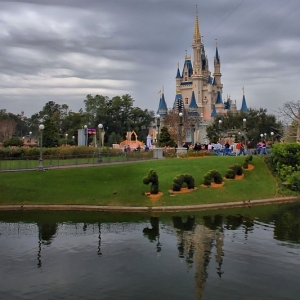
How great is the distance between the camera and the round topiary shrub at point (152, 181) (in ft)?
85.1

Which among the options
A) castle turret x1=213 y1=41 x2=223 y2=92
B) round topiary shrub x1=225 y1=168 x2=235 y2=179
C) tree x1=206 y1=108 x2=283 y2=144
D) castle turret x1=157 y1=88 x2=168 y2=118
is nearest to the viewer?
round topiary shrub x1=225 y1=168 x2=235 y2=179

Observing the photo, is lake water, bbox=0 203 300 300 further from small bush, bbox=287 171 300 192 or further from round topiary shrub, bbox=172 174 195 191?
small bush, bbox=287 171 300 192

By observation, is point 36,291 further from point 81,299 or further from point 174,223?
point 174,223

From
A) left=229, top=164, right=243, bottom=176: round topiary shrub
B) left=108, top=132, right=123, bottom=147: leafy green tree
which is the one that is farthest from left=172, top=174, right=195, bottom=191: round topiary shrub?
left=108, top=132, right=123, bottom=147: leafy green tree

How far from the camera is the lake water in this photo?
11.5 metres

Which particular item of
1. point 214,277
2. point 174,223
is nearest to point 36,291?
point 214,277

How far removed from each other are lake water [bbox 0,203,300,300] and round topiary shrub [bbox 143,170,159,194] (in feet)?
12.0

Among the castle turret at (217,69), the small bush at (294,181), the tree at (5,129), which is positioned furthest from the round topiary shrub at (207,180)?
the castle turret at (217,69)

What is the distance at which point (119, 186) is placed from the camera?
27453 mm

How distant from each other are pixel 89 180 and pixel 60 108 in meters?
102

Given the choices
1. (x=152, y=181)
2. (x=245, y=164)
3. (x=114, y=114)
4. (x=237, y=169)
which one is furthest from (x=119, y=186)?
(x=114, y=114)

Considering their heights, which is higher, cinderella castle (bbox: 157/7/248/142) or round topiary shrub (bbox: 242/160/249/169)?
cinderella castle (bbox: 157/7/248/142)

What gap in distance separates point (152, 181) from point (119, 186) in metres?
2.65

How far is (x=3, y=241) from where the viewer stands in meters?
16.9
